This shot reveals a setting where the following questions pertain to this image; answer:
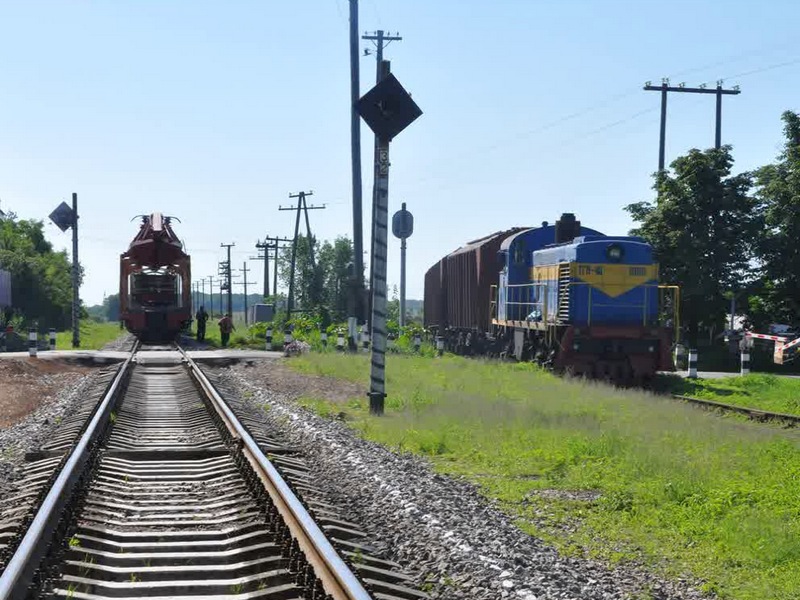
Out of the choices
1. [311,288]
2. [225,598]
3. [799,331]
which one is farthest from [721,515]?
[311,288]

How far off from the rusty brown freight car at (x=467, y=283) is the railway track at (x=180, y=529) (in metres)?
18.1

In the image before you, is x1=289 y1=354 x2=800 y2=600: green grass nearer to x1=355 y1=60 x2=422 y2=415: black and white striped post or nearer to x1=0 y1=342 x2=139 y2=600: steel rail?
x1=355 y1=60 x2=422 y2=415: black and white striped post

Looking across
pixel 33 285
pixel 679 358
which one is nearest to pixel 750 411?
pixel 679 358

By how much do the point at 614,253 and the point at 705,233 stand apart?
11072 mm

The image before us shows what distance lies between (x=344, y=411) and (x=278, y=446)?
4.05m

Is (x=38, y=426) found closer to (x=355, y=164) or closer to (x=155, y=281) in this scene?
(x=355, y=164)

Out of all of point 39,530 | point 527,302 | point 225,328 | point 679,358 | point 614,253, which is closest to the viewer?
point 39,530

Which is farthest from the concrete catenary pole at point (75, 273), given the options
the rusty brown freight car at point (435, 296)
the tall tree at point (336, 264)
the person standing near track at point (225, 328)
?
the tall tree at point (336, 264)

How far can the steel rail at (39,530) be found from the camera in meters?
5.27

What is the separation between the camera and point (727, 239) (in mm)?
31188

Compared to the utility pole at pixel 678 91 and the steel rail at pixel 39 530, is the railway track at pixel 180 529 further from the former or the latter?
the utility pole at pixel 678 91

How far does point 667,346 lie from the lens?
21359 millimetres

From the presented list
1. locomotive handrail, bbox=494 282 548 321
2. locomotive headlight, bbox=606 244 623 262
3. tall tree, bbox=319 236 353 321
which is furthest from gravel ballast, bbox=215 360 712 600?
tall tree, bbox=319 236 353 321

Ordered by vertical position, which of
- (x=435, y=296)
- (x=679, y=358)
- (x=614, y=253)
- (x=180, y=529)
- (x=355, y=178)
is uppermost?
(x=355, y=178)
